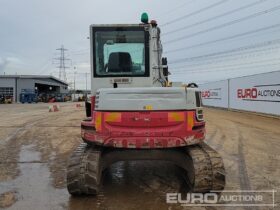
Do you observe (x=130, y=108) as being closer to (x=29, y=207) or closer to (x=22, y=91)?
(x=29, y=207)

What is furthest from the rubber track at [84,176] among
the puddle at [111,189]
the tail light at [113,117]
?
the tail light at [113,117]

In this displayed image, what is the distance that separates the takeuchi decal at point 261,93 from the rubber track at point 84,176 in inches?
650

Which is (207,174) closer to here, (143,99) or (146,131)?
(146,131)

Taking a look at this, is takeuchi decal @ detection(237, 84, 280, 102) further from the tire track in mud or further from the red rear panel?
the red rear panel

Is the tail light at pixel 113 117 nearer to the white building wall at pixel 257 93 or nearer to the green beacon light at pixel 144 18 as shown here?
the green beacon light at pixel 144 18

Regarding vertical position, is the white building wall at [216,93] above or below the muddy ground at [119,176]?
above

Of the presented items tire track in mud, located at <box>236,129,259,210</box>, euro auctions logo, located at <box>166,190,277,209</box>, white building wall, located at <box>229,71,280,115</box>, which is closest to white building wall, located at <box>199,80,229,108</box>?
white building wall, located at <box>229,71,280,115</box>

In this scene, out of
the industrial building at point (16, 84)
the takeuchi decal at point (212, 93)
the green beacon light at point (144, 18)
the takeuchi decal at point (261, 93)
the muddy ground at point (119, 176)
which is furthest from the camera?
the industrial building at point (16, 84)

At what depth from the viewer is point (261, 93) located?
23656mm

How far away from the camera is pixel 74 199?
6.48 m

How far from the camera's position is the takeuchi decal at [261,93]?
21344 mm

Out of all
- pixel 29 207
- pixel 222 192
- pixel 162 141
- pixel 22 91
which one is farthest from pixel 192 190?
pixel 22 91

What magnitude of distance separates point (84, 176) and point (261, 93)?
62.8 ft

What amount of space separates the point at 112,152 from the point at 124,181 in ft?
2.75
